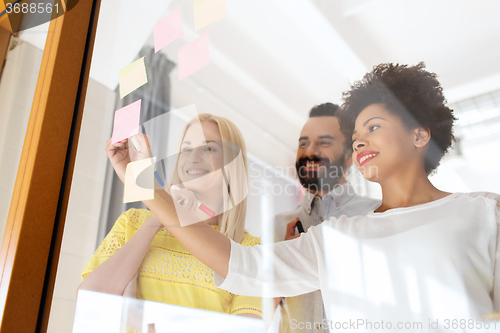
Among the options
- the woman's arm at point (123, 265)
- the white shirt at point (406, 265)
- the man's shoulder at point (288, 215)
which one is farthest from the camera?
the woman's arm at point (123, 265)

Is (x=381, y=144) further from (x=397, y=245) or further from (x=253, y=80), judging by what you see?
(x=253, y=80)

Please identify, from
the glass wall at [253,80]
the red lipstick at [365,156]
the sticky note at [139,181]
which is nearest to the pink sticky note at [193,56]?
the glass wall at [253,80]

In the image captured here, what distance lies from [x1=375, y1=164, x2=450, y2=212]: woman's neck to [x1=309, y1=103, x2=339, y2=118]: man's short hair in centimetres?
17

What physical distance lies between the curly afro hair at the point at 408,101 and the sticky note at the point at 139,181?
485 millimetres

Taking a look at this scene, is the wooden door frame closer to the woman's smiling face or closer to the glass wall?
the glass wall

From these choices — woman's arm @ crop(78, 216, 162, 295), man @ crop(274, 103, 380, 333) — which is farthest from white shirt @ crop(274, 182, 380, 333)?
woman's arm @ crop(78, 216, 162, 295)

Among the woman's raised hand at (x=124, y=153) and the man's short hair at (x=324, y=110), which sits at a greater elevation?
the woman's raised hand at (x=124, y=153)

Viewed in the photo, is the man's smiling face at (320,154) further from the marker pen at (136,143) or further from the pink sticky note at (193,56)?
the marker pen at (136,143)

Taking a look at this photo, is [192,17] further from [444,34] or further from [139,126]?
[444,34]

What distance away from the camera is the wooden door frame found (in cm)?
89

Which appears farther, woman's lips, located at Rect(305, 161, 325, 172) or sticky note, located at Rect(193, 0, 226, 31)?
sticky note, located at Rect(193, 0, 226, 31)

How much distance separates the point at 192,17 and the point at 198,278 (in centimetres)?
65

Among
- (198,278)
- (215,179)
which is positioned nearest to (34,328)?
(198,278)

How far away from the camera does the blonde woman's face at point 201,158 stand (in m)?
0.90
